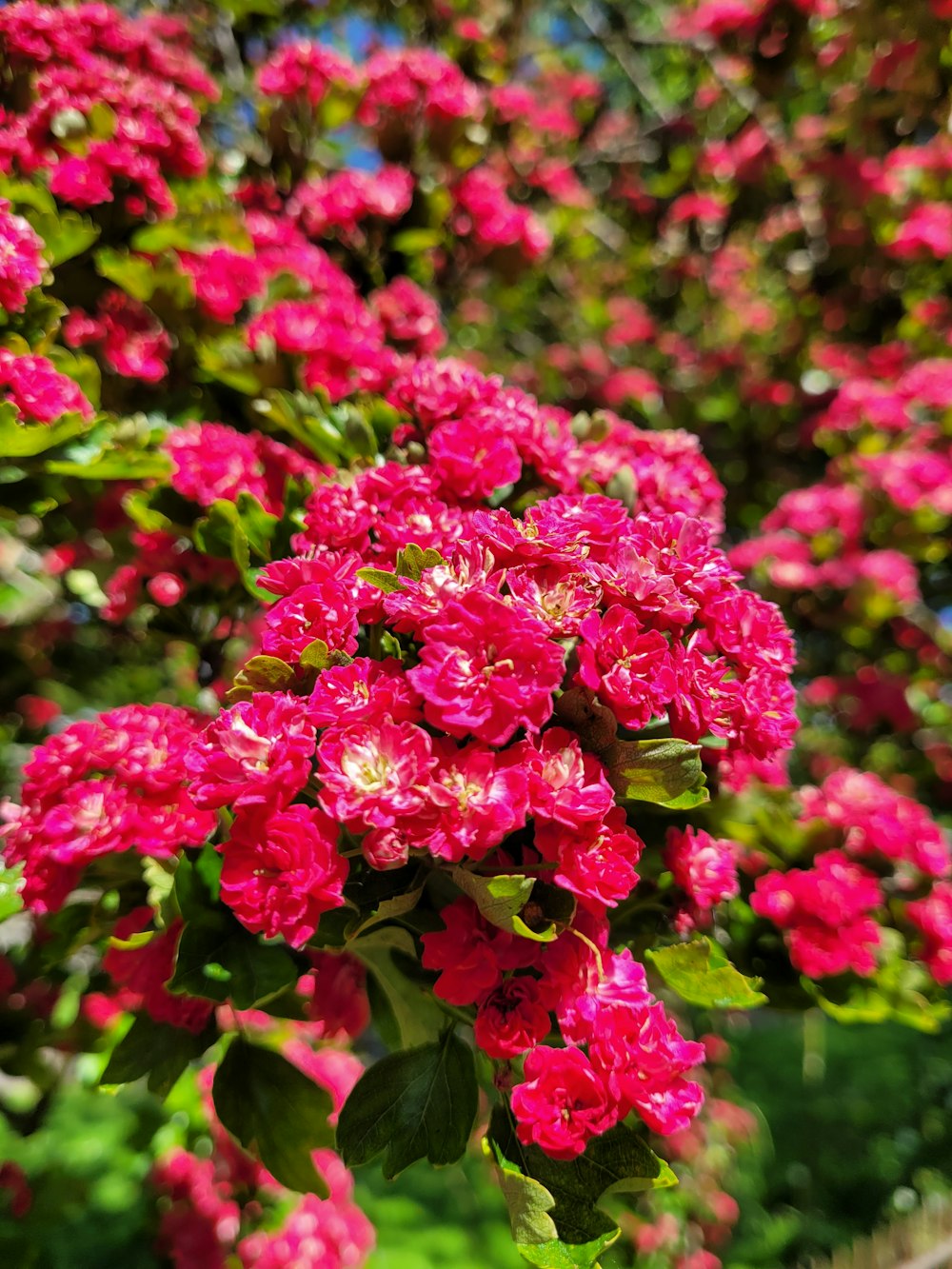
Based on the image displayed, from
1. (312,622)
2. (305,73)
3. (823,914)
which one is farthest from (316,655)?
(305,73)

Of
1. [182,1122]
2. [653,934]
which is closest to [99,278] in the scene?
[653,934]

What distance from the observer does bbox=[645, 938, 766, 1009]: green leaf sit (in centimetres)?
96

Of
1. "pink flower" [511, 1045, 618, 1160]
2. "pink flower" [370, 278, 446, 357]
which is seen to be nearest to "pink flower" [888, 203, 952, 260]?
"pink flower" [370, 278, 446, 357]

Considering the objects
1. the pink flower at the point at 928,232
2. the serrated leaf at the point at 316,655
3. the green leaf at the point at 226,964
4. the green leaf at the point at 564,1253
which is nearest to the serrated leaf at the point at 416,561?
the serrated leaf at the point at 316,655

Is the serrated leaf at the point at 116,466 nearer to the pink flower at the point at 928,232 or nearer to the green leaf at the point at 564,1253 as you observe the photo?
the green leaf at the point at 564,1253

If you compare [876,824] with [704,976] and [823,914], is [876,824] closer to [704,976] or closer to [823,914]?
[823,914]

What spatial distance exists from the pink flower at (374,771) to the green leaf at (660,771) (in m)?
0.23

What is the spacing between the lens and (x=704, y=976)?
98cm

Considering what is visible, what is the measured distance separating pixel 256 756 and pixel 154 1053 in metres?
0.60

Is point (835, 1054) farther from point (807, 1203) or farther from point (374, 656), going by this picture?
point (374, 656)

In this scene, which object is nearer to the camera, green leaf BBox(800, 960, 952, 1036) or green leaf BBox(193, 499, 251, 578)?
green leaf BBox(193, 499, 251, 578)

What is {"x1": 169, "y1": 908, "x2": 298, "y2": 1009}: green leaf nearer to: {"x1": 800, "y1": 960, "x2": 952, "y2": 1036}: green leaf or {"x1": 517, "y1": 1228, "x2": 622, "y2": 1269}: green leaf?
{"x1": 517, "y1": 1228, "x2": 622, "y2": 1269}: green leaf

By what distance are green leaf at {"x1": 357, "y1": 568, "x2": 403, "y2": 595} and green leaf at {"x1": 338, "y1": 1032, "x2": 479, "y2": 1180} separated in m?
0.60

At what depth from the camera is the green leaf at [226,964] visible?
37.4 inches
